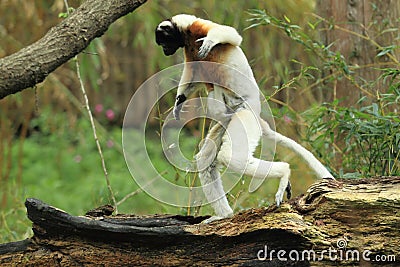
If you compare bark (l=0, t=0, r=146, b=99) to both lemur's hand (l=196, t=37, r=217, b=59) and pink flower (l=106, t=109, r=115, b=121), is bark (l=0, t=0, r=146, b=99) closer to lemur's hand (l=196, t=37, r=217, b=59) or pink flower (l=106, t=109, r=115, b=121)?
lemur's hand (l=196, t=37, r=217, b=59)

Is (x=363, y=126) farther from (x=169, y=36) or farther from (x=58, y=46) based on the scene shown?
(x=58, y=46)

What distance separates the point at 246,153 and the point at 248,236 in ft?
1.05

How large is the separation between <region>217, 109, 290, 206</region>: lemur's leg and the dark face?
1.46 feet

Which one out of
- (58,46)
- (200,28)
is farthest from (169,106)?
(200,28)

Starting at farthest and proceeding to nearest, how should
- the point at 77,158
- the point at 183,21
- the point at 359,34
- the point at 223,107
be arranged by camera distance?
the point at 77,158
the point at 359,34
the point at 183,21
the point at 223,107

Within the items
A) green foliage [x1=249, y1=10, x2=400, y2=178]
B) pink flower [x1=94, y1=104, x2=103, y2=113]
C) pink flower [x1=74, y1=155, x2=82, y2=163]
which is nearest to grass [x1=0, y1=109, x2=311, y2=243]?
pink flower [x1=74, y1=155, x2=82, y2=163]

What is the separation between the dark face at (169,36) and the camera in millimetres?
2891

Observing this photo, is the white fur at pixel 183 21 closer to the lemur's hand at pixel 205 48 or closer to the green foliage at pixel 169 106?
the lemur's hand at pixel 205 48

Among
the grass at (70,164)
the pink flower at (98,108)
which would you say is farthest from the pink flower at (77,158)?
the pink flower at (98,108)

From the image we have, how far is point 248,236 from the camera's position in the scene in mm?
2477

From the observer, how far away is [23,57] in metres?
3.12

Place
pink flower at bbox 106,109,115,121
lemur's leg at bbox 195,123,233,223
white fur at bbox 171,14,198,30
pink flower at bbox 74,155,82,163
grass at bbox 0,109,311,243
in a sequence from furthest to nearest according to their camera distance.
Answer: pink flower at bbox 106,109,115,121 → pink flower at bbox 74,155,82,163 → grass at bbox 0,109,311,243 → white fur at bbox 171,14,198,30 → lemur's leg at bbox 195,123,233,223

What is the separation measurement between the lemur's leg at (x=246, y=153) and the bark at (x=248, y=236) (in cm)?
12

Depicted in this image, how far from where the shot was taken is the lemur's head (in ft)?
9.42
